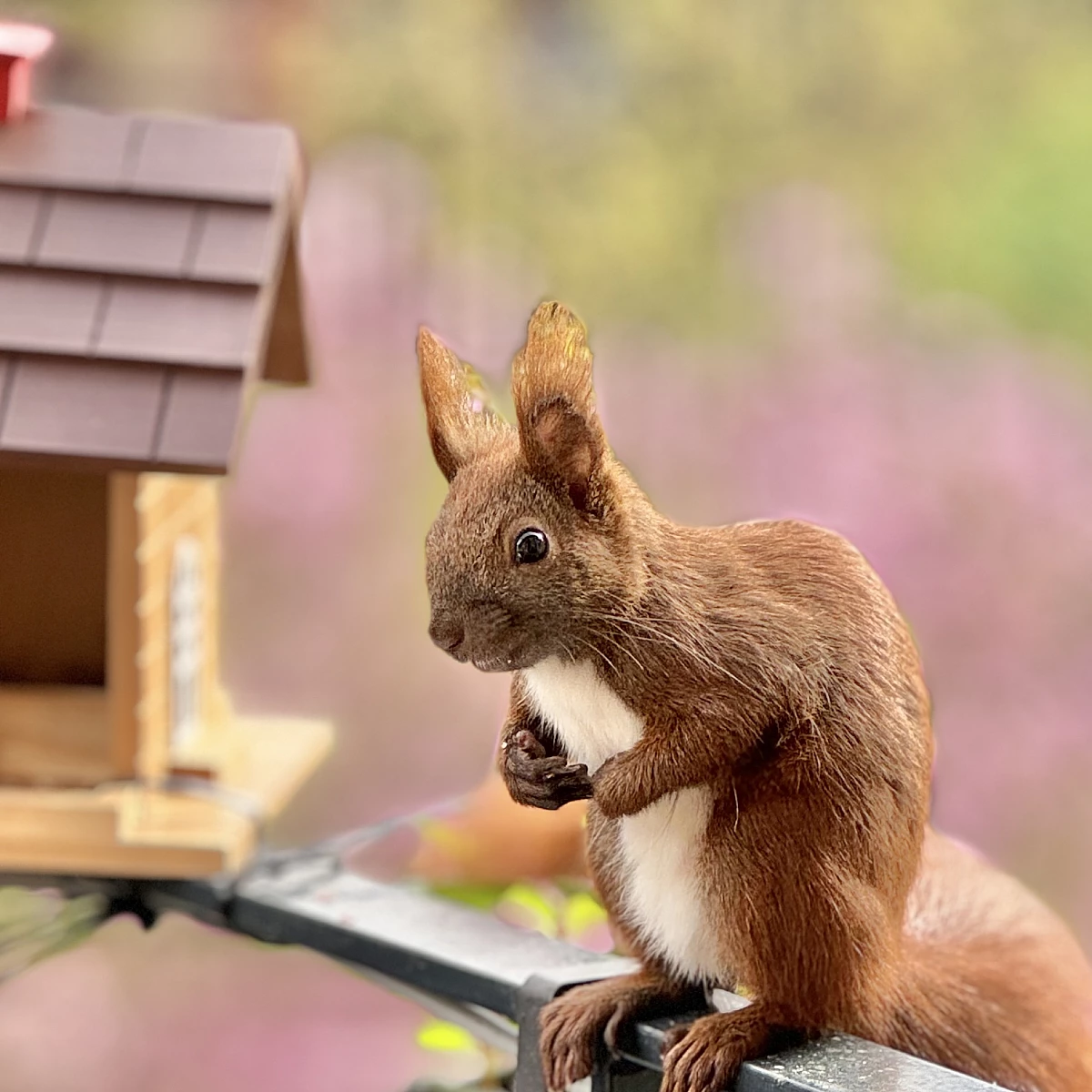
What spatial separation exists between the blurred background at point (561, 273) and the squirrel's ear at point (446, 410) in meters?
0.92

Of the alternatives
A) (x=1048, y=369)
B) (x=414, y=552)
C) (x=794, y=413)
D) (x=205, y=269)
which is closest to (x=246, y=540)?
(x=414, y=552)

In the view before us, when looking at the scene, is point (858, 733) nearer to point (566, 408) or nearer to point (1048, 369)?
point (566, 408)

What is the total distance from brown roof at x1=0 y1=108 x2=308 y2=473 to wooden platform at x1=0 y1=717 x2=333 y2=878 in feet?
0.72

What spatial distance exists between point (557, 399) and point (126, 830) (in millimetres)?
518

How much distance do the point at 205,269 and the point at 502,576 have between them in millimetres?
453

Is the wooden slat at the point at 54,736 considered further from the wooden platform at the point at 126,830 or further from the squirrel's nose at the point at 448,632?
the squirrel's nose at the point at 448,632

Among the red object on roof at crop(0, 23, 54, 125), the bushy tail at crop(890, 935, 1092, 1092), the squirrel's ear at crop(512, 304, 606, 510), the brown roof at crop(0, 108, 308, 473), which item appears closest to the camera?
the squirrel's ear at crop(512, 304, 606, 510)

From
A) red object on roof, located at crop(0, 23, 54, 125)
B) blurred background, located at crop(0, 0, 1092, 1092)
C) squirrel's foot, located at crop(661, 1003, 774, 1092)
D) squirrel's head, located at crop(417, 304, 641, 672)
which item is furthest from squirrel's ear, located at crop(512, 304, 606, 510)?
blurred background, located at crop(0, 0, 1092, 1092)

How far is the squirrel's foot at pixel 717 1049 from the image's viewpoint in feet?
1.97

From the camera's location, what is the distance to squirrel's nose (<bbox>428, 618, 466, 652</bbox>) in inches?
21.7

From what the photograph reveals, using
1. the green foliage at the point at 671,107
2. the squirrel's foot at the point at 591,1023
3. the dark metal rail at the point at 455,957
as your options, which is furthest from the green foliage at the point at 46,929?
the green foliage at the point at 671,107

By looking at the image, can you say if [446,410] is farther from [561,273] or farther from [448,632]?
[561,273]

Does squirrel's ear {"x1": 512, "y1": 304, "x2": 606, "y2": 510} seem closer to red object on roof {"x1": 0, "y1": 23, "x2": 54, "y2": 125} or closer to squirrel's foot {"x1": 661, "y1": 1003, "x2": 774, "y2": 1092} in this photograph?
squirrel's foot {"x1": 661, "y1": 1003, "x2": 774, "y2": 1092}

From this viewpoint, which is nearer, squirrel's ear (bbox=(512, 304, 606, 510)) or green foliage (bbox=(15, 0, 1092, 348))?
squirrel's ear (bbox=(512, 304, 606, 510))
